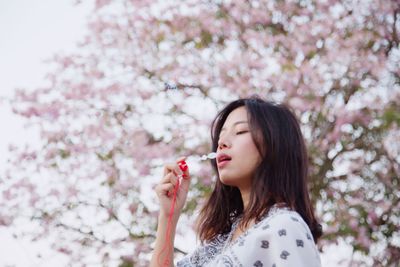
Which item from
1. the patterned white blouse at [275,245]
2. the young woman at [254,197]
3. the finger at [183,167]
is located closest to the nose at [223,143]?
the young woman at [254,197]

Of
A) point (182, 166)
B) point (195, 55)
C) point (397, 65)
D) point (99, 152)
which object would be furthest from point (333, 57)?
point (182, 166)

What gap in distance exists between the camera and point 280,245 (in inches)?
52.3

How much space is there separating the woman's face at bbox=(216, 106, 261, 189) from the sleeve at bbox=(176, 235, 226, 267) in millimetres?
164

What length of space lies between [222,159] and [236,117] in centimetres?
14

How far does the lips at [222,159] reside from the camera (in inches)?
61.7

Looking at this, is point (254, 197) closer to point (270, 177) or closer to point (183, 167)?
point (270, 177)

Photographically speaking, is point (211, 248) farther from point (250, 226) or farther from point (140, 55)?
point (140, 55)

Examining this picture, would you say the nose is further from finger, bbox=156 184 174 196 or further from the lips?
finger, bbox=156 184 174 196

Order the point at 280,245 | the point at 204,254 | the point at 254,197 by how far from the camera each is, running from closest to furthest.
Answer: the point at 280,245, the point at 254,197, the point at 204,254

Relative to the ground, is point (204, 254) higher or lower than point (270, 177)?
lower

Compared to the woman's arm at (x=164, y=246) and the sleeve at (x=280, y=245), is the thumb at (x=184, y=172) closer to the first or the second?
the woman's arm at (x=164, y=246)

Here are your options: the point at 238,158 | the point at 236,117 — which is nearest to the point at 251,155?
the point at 238,158

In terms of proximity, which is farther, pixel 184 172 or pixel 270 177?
pixel 184 172

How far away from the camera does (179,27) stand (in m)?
4.64
